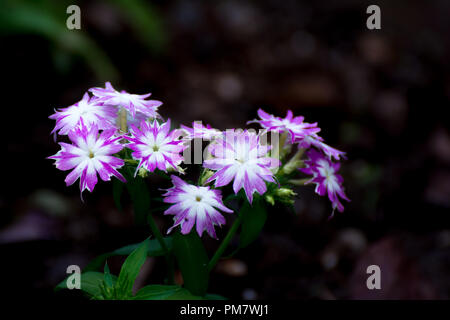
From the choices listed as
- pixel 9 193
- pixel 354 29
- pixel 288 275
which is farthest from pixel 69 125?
pixel 354 29

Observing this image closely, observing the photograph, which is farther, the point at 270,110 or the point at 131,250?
the point at 270,110

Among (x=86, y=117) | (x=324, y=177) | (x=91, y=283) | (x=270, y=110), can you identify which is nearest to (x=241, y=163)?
(x=324, y=177)

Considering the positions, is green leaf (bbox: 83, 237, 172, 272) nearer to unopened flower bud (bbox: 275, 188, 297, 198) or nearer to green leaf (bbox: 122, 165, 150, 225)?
green leaf (bbox: 122, 165, 150, 225)

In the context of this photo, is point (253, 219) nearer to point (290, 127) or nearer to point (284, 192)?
point (284, 192)

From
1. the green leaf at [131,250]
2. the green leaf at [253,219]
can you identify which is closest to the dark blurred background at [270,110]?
the green leaf at [131,250]

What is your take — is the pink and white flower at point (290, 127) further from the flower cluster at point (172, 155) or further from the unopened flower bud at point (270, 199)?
the unopened flower bud at point (270, 199)

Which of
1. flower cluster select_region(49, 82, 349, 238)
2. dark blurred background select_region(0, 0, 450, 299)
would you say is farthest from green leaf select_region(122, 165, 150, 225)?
dark blurred background select_region(0, 0, 450, 299)
